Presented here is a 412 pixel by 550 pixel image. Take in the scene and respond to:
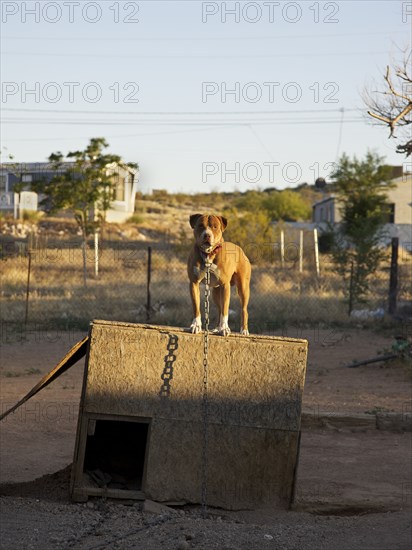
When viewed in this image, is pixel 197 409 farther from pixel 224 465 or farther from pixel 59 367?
pixel 59 367

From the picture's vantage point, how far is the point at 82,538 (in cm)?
598

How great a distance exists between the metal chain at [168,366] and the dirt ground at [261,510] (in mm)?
950

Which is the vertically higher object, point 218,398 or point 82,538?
point 218,398

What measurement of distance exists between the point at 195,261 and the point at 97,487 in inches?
85.2

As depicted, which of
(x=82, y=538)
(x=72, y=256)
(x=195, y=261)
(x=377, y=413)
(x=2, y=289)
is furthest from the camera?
(x=72, y=256)

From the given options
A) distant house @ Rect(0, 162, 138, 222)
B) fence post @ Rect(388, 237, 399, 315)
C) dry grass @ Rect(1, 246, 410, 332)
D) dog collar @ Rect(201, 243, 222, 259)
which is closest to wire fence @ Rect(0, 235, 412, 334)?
dry grass @ Rect(1, 246, 410, 332)

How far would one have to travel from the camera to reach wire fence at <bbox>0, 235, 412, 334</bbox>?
62.8ft

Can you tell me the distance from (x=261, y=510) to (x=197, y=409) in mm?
1057

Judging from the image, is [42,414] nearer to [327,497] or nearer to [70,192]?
[327,497]

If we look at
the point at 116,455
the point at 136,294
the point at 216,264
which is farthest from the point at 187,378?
the point at 136,294

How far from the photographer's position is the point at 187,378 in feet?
23.5

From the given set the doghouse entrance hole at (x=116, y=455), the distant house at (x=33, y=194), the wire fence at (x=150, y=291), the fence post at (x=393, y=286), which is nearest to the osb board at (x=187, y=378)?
the doghouse entrance hole at (x=116, y=455)

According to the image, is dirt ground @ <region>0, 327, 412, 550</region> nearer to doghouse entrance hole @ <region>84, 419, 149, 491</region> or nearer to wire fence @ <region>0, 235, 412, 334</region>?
doghouse entrance hole @ <region>84, 419, 149, 491</region>

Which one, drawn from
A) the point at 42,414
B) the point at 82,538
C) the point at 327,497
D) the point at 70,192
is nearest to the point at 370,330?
the point at 42,414
